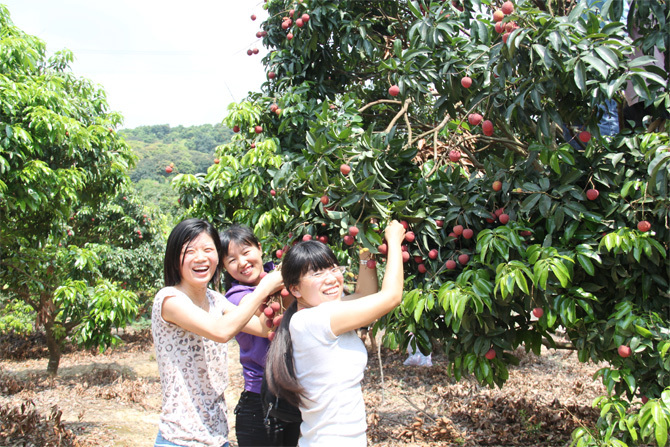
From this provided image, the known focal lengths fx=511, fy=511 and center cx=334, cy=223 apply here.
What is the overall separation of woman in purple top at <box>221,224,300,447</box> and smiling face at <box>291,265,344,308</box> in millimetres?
407

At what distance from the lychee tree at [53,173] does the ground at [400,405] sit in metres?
1.09

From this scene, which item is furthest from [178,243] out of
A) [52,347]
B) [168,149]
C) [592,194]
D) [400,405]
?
[168,149]

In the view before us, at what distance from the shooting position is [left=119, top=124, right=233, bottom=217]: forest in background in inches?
1518

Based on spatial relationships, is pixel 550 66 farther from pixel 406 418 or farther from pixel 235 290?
pixel 406 418

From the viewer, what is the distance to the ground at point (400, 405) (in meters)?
4.77

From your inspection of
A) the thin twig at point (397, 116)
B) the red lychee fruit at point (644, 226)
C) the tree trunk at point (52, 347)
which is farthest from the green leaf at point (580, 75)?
the tree trunk at point (52, 347)

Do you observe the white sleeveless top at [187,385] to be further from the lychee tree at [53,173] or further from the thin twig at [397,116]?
the lychee tree at [53,173]

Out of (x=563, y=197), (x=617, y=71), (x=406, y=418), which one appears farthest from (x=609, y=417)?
(x=406, y=418)

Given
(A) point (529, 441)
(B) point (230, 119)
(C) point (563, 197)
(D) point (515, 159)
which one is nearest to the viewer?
(C) point (563, 197)

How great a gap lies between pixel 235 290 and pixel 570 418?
13.7 ft

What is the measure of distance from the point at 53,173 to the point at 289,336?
3079 mm

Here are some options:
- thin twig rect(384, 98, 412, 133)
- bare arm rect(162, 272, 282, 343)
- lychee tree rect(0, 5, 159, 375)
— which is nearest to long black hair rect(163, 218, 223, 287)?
bare arm rect(162, 272, 282, 343)

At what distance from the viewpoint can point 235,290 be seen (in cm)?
205

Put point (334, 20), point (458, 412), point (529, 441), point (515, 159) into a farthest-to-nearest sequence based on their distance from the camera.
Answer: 1. point (458, 412)
2. point (529, 441)
3. point (334, 20)
4. point (515, 159)
